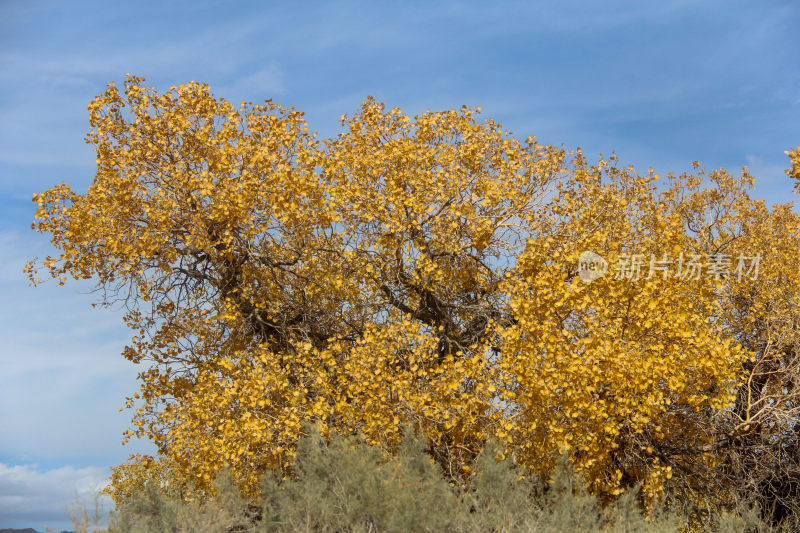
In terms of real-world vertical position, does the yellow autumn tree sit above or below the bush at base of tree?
above

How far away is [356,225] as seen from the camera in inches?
500

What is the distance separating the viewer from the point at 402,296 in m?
13.9

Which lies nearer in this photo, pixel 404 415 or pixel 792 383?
pixel 404 415

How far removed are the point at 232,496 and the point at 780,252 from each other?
12.6 m

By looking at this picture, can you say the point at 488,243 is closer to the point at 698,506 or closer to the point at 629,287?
the point at 629,287

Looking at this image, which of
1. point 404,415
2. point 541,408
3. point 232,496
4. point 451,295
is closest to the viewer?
point 232,496

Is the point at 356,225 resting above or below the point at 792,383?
above

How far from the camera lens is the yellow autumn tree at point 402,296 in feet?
33.5

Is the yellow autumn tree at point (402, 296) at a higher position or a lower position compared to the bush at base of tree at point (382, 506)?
higher

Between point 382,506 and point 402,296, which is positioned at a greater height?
point 402,296

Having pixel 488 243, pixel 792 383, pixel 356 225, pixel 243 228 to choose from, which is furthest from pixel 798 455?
pixel 243 228

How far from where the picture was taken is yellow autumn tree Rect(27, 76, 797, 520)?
33.5ft

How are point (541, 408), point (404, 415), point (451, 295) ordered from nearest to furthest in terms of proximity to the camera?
point (541, 408) → point (404, 415) → point (451, 295)

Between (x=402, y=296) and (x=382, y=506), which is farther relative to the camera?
(x=402, y=296)
